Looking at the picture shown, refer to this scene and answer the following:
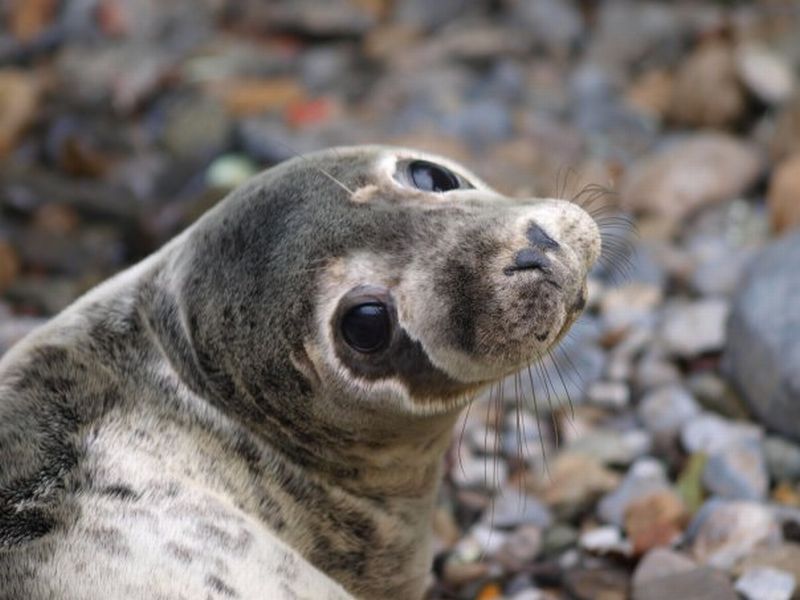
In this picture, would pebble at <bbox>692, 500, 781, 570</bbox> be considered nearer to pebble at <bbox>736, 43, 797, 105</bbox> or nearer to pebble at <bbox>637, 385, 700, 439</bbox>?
pebble at <bbox>637, 385, 700, 439</bbox>

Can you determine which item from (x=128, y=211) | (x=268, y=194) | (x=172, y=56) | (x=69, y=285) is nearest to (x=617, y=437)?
(x=268, y=194)

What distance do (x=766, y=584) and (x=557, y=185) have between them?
4.38 feet

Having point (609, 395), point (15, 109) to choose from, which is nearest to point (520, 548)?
point (609, 395)

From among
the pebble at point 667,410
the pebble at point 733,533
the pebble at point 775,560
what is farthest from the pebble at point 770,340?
the pebble at point 775,560

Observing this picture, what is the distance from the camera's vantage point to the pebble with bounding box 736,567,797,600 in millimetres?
3514

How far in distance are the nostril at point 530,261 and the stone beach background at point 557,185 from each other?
0.52m

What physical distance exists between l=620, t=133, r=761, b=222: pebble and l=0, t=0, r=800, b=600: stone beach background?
16 mm

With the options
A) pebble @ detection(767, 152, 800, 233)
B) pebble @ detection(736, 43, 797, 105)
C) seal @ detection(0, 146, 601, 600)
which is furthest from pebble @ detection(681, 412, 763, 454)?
pebble @ detection(736, 43, 797, 105)

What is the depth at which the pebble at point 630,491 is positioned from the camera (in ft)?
13.8

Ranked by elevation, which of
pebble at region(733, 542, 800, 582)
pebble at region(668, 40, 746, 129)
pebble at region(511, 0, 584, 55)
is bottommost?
pebble at region(733, 542, 800, 582)

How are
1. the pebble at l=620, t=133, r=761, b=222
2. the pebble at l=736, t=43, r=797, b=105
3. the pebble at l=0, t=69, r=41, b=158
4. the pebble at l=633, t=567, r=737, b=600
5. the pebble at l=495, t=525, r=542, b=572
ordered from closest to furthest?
the pebble at l=633, t=567, r=737, b=600
the pebble at l=495, t=525, r=542, b=572
the pebble at l=620, t=133, r=761, b=222
the pebble at l=736, t=43, r=797, b=105
the pebble at l=0, t=69, r=41, b=158

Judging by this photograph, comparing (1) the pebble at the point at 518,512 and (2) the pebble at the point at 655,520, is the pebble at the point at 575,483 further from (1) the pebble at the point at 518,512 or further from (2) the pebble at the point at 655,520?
(2) the pebble at the point at 655,520

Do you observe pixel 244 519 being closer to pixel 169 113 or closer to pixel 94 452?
pixel 94 452

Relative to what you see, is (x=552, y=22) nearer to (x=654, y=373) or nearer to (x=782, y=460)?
(x=654, y=373)
